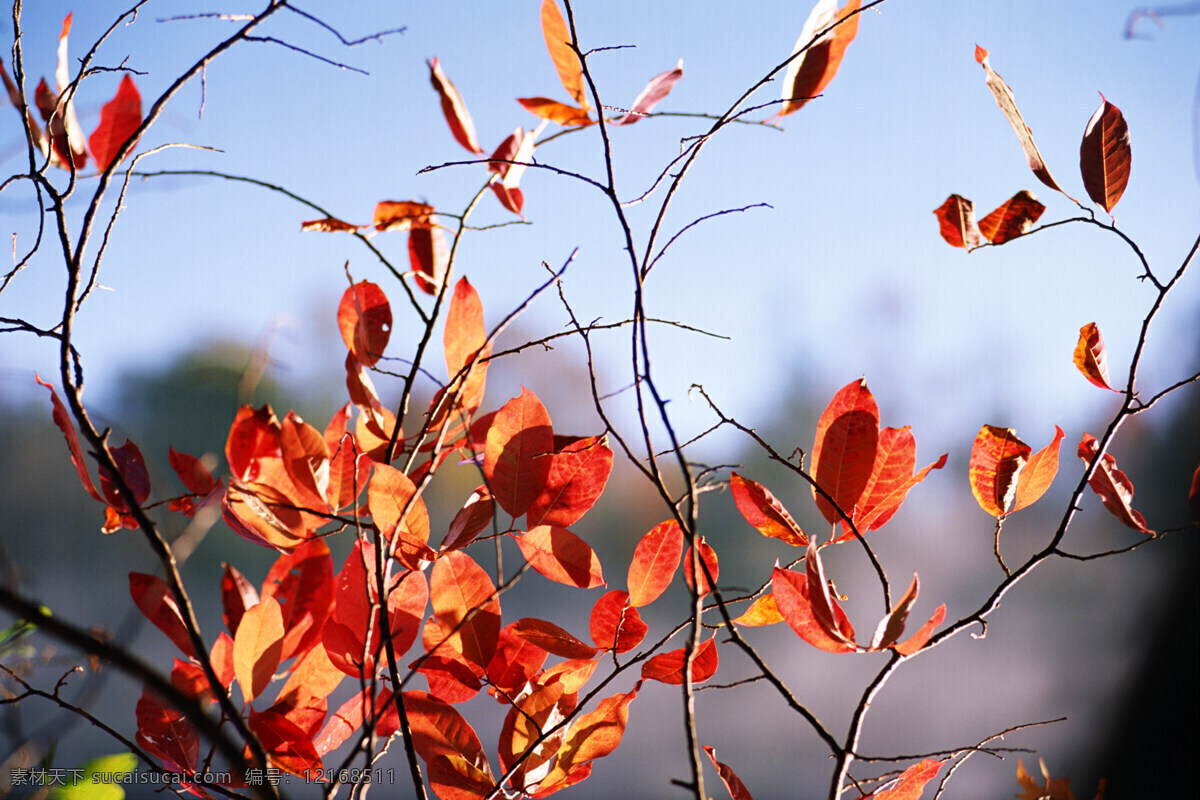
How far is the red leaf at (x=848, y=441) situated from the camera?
264 mm

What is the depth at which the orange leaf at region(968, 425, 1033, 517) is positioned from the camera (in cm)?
28

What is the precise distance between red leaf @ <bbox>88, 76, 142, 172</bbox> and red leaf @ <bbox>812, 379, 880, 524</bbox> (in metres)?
0.32

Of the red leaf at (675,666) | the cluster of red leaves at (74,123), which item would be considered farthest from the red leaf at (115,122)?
the red leaf at (675,666)

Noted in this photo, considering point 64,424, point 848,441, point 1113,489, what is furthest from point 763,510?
point 64,424

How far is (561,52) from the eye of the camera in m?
0.28

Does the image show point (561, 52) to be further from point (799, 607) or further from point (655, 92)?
point (799, 607)

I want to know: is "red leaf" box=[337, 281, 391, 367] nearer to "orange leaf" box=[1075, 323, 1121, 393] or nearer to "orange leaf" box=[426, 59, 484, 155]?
"orange leaf" box=[426, 59, 484, 155]

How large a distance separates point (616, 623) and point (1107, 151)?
264mm

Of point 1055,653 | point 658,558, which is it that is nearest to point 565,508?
point 658,558

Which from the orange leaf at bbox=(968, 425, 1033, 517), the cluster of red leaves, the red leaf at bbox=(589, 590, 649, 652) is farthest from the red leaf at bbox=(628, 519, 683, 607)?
the cluster of red leaves

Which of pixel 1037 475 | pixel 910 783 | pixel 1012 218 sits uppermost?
pixel 1012 218

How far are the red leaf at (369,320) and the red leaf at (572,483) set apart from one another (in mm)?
92

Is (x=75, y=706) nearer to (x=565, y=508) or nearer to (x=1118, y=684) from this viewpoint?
(x=565, y=508)

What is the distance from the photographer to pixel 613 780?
885 mm
